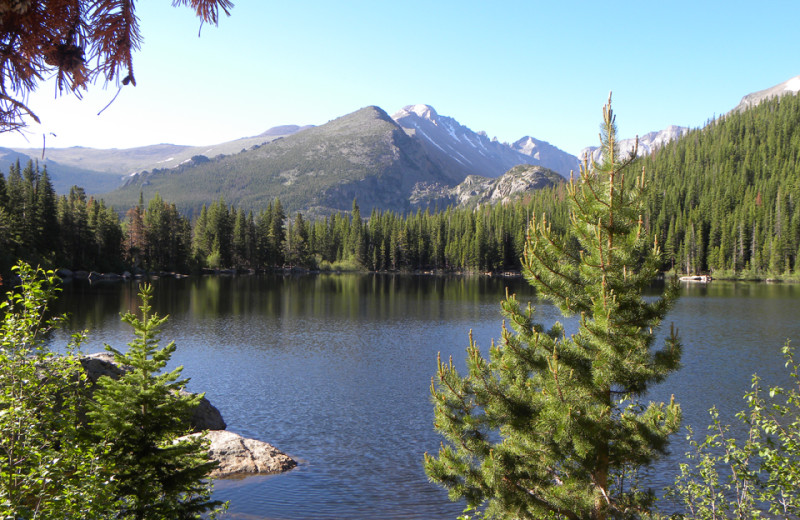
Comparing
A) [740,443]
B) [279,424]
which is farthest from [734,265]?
[279,424]

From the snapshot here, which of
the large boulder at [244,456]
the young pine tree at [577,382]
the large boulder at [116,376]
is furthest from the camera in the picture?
the large boulder at [244,456]

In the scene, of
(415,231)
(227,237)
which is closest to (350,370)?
(227,237)

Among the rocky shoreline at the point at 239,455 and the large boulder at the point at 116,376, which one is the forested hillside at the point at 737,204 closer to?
the large boulder at the point at 116,376

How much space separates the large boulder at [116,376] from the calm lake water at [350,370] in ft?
5.03

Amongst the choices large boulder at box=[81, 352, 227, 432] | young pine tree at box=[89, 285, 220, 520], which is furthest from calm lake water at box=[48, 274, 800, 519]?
young pine tree at box=[89, 285, 220, 520]

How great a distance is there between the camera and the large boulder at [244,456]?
1830cm

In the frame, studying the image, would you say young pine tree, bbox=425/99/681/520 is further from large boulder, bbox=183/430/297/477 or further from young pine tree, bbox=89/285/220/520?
large boulder, bbox=183/430/297/477

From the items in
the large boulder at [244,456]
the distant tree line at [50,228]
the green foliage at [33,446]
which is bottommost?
the large boulder at [244,456]

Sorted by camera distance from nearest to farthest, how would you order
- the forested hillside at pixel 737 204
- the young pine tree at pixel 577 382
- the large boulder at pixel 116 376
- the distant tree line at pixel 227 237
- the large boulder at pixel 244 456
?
1. the young pine tree at pixel 577 382
2. the large boulder at pixel 116 376
3. the large boulder at pixel 244 456
4. the distant tree line at pixel 227 237
5. the forested hillside at pixel 737 204

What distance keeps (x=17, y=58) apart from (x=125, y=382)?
24.7 feet

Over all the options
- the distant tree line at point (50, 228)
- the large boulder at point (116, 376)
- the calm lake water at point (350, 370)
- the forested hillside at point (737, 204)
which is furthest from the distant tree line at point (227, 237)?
the large boulder at point (116, 376)

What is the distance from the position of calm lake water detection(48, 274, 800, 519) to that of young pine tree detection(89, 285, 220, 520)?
274 inches

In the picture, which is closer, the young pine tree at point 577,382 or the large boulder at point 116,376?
the young pine tree at point 577,382

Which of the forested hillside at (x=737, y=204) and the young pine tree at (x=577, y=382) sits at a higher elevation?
the forested hillside at (x=737, y=204)
